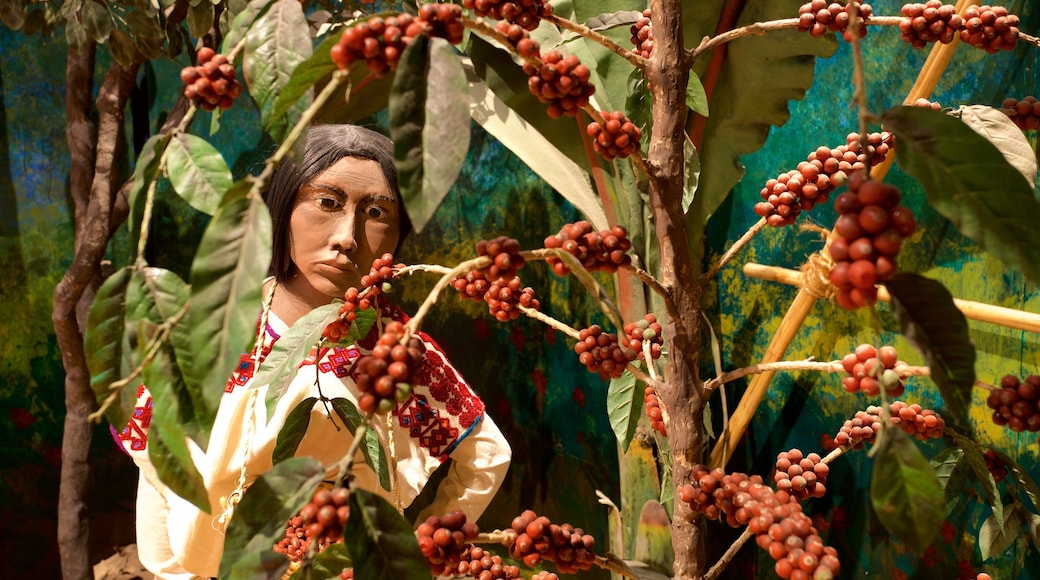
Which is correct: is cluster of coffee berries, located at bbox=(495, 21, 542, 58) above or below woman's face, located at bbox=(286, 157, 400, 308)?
above

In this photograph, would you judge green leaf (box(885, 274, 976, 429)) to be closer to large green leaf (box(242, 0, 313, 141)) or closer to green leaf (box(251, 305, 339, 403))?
large green leaf (box(242, 0, 313, 141))

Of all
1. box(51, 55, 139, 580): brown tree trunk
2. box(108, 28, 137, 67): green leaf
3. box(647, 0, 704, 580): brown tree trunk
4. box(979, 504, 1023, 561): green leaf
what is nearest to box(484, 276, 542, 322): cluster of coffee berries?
box(647, 0, 704, 580): brown tree trunk

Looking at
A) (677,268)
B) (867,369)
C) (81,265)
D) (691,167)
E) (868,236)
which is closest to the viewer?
(868,236)

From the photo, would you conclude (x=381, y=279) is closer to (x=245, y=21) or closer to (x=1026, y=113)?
(x=245, y=21)

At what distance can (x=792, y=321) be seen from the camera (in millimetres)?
1025

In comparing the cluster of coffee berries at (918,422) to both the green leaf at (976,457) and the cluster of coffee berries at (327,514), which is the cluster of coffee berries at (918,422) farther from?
the cluster of coffee berries at (327,514)

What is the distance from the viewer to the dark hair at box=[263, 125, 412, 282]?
1099 mm

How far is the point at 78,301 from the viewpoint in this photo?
5.10ft

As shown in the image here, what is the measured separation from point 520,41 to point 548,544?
0.31 meters

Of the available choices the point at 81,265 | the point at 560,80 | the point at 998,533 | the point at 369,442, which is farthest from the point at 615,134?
the point at 81,265

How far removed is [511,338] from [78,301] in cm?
87

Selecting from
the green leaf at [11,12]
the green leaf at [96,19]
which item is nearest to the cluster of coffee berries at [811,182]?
the green leaf at [96,19]

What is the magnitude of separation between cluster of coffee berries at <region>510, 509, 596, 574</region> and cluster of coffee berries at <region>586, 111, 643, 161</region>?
230mm

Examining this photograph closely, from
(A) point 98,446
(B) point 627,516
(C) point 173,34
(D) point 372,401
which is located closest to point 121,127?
(C) point 173,34
